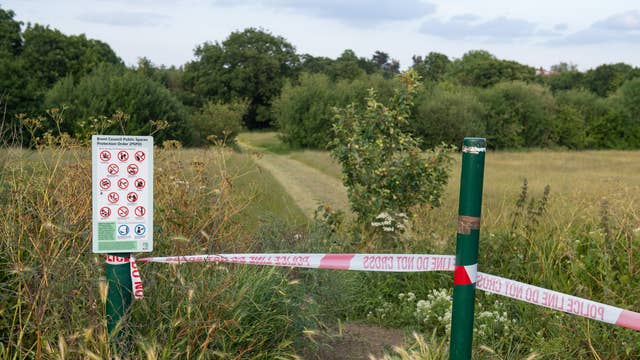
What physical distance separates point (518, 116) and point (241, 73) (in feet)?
94.2

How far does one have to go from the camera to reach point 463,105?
4444cm

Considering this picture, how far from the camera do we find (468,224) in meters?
3.32

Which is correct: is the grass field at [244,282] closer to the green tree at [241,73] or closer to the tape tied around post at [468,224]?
the tape tied around post at [468,224]

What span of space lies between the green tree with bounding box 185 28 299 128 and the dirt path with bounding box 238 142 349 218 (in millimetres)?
34469

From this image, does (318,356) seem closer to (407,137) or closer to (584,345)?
(584,345)

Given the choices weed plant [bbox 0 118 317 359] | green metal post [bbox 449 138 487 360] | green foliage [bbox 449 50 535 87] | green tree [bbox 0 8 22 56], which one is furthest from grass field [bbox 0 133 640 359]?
green foliage [bbox 449 50 535 87]

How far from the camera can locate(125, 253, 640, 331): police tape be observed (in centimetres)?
343

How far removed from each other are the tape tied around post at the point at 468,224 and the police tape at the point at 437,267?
0.24 meters

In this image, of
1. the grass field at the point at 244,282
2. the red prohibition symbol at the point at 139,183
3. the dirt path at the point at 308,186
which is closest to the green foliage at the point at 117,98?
the dirt path at the point at 308,186

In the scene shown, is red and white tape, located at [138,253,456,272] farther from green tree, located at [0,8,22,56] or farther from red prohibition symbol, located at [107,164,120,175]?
green tree, located at [0,8,22,56]

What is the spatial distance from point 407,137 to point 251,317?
4686 mm

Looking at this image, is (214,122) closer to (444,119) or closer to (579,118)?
(444,119)

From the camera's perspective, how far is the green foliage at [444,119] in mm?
43375

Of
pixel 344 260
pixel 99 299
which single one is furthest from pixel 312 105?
pixel 99 299
